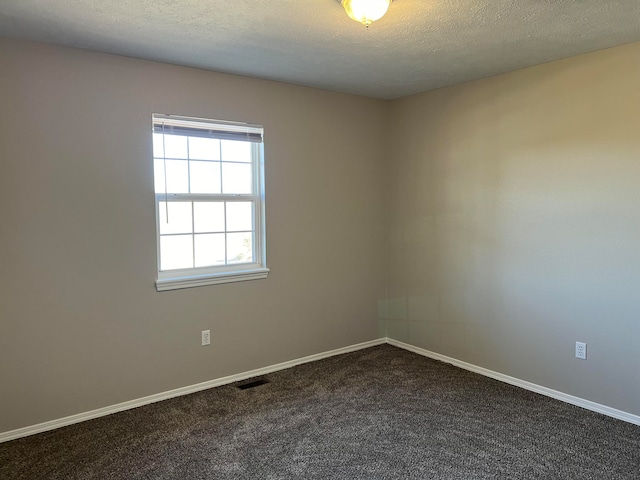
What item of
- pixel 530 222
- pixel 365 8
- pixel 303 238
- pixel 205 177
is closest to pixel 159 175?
pixel 205 177

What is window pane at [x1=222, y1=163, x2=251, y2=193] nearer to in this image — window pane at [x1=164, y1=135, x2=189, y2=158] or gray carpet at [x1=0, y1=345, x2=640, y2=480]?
window pane at [x1=164, y1=135, x2=189, y2=158]

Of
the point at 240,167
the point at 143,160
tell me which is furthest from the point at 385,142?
the point at 143,160

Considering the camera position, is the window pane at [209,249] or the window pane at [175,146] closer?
the window pane at [175,146]

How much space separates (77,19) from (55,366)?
1973mm

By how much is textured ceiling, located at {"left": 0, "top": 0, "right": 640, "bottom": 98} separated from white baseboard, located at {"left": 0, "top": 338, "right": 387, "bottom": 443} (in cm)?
225

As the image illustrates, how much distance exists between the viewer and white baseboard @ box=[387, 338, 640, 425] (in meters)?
2.91

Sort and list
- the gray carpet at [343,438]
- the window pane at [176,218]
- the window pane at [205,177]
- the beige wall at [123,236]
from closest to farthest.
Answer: the gray carpet at [343,438] → the beige wall at [123,236] → the window pane at [176,218] → the window pane at [205,177]

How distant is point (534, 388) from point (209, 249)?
2.57 meters

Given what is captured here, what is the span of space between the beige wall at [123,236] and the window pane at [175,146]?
16 centimetres

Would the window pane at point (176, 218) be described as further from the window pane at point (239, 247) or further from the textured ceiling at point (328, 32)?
the textured ceiling at point (328, 32)

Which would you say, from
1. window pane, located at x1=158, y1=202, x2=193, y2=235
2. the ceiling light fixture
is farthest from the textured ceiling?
window pane, located at x1=158, y1=202, x2=193, y2=235

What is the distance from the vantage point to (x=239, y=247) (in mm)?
3631

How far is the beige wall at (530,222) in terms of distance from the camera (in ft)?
9.45

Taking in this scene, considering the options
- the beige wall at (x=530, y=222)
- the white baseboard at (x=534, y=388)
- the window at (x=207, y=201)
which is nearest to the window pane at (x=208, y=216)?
the window at (x=207, y=201)
